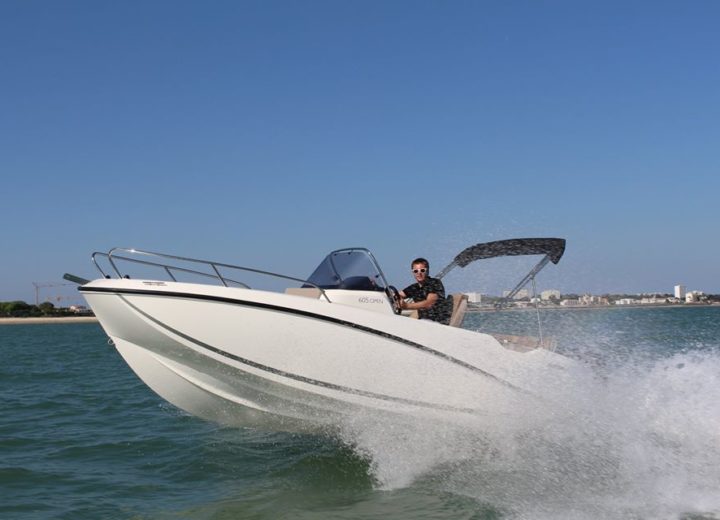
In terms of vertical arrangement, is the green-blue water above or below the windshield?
below

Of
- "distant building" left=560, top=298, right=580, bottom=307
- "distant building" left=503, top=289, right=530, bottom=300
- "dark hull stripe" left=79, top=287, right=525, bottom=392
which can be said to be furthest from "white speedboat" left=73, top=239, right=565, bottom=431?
"distant building" left=560, top=298, right=580, bottom=307

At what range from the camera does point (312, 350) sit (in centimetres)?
609

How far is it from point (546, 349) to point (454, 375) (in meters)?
1.12

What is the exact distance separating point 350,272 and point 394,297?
51cm

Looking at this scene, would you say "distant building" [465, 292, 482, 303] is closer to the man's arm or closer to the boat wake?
the man's arm

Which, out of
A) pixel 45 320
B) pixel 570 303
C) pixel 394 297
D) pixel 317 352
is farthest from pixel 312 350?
pixel 45 320

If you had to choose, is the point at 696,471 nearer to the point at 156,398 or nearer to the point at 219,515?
the point at 219,515

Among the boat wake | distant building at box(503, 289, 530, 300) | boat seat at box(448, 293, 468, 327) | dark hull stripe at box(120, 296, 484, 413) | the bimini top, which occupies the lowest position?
the boat wake

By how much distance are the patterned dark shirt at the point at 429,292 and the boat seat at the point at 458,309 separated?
0.11 metres

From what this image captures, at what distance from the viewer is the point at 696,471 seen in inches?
220

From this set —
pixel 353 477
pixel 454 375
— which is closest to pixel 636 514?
pixel 454 375

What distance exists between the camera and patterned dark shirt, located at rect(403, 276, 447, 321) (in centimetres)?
674

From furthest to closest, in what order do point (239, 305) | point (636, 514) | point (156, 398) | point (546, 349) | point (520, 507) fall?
point (156, 398), point (546, 349), point (239, 305), point (520, 507), point (636, 514)

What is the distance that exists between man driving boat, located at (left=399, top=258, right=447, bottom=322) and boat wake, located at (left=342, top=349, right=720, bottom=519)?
103cm
